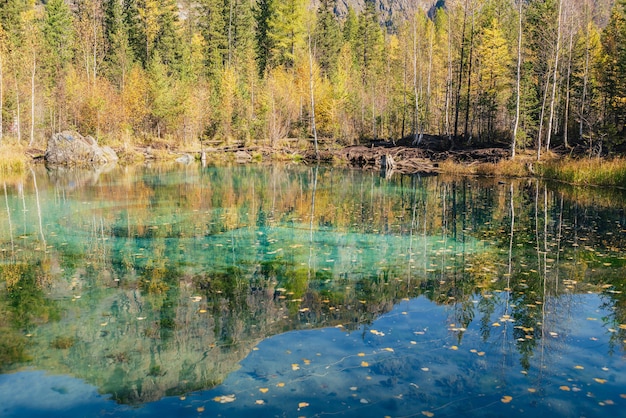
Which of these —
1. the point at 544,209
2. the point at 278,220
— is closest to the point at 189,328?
the point at 278,220

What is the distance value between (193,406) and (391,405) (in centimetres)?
215

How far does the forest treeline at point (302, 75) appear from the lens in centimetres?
3897

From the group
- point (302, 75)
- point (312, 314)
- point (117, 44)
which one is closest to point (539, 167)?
point (312, 314)

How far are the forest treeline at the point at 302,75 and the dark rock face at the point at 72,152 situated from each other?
3716 millimetres

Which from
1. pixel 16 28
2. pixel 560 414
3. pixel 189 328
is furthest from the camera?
pixel 16 28

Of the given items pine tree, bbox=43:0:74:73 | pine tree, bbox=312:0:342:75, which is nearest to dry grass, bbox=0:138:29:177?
pine tree, bbox=43:0:74:73

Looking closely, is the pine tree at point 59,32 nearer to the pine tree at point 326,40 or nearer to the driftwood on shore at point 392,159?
the pine tree at point 326,40

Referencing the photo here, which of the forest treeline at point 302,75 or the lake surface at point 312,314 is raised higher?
the forest treeline at point 302,75

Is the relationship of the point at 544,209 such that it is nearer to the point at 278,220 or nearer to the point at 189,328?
the point at 278,220

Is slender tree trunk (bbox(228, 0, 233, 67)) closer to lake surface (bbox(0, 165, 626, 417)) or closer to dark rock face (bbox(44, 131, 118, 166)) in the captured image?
dark rock face (bbox(44, 131, 118, 166))

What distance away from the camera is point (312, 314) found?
27.2 feet

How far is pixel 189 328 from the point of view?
7629 millimetres

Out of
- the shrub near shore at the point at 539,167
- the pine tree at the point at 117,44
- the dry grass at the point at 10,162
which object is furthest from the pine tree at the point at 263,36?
the dry grass at the point at 10,162

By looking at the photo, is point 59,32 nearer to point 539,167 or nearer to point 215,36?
point 215,36
